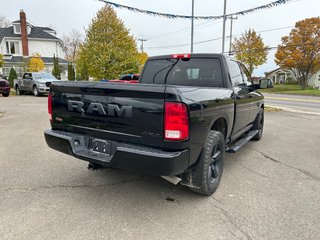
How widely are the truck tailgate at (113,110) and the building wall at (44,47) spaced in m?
36.1

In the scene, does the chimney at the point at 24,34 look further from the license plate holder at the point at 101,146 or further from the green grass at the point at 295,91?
the license plate holder at the point at 101,146

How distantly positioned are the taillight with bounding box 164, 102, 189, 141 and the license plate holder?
751mm

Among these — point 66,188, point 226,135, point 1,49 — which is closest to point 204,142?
point 226,135

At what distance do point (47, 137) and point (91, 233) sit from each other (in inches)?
60.0

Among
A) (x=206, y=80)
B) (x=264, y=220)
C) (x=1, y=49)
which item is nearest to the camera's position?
(x=264, y=220)

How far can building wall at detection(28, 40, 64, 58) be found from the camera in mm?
34406

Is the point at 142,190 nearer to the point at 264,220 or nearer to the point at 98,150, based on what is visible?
the point at 98,150

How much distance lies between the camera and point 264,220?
2779mm

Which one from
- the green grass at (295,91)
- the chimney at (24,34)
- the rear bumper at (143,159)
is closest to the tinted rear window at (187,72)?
the rear bumper at (143,159)

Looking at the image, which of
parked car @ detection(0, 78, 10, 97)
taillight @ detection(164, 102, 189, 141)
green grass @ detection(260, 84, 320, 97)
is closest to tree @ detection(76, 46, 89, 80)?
parked car @ detection(0, 78, 10, 97)

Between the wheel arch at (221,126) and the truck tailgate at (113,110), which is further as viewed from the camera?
the wheel arch at (221,126)

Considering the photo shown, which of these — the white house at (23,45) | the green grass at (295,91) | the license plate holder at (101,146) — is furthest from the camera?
the white house at (23,45)

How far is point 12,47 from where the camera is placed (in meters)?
34.2

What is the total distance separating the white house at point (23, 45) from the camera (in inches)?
1276
